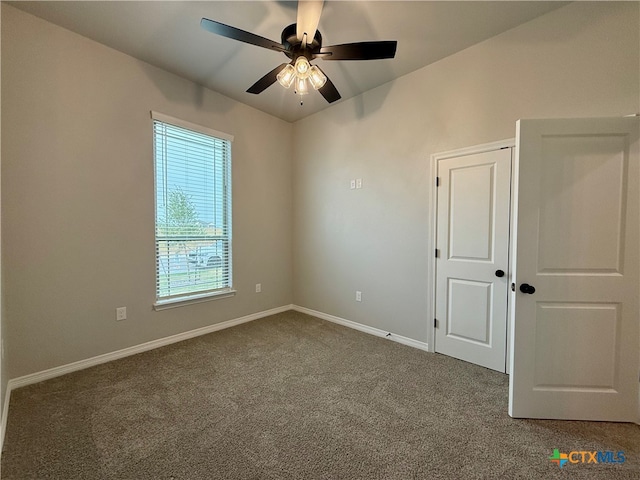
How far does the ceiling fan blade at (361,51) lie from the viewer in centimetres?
175

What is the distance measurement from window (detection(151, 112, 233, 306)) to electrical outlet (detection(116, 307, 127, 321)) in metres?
0.31

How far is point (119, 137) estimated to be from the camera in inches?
105

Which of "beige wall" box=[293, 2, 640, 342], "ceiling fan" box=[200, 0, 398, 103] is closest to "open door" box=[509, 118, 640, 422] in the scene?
"beige wall" box=[293, 2, 640, 342]

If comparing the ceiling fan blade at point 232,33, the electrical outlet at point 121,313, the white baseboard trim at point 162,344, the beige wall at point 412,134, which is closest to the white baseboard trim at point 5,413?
the white baseboard trim at point 162,344

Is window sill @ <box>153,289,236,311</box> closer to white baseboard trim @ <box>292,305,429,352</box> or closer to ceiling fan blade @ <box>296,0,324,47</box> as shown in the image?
white baseboard trim @ <box>292,305,429,352</box>

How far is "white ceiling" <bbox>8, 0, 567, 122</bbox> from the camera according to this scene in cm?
209

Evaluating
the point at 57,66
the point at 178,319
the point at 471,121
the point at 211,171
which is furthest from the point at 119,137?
the point at 471,121

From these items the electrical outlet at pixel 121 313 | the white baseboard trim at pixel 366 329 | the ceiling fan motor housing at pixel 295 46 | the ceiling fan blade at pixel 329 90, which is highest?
the ceiling fan motor housing at pixel 295 46

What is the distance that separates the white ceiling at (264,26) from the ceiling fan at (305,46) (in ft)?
1.31

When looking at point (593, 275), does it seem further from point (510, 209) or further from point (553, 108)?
point (553, 108)

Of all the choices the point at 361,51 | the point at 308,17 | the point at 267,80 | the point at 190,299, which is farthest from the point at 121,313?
the point at 361,51

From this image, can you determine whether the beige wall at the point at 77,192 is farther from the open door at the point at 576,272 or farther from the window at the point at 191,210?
the open door at the point at 576,272

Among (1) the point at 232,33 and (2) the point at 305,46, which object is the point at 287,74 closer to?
(2) the point at 305,46

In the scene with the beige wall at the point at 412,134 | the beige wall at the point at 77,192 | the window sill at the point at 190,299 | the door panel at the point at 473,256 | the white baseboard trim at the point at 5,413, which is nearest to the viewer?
the white baseboard trim at the point at 5,413
